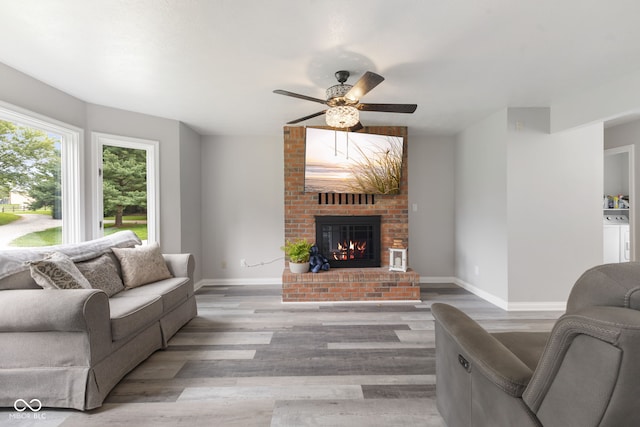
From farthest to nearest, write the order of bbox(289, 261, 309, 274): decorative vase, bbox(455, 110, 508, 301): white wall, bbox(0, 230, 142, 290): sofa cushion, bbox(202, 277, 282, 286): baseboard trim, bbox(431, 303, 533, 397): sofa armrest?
bbox(202, 277, 282, 286): baseboard trim → bbox(289, 261, 309, 274): decorative vase → bbox(455, 110, 508, 301): white wall → bbox(0, 230, 142, 290): sofa cushion → bbox(431, 303, 533, 397): sofa armrest

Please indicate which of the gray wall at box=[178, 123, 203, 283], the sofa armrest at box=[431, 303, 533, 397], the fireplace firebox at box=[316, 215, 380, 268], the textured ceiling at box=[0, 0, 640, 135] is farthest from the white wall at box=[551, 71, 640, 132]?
the gray wall at box=[178, 123, 203, 283]

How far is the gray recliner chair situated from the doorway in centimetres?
420

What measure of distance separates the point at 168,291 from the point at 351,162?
2694 millimetres

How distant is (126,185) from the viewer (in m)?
3.68

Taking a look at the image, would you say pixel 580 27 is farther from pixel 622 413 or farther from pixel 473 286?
pixel 473 286

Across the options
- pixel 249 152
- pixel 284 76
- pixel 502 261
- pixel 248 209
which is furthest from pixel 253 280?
pixel 502 261

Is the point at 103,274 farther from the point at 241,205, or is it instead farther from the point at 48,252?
the point at 241,205

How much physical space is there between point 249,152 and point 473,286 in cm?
391

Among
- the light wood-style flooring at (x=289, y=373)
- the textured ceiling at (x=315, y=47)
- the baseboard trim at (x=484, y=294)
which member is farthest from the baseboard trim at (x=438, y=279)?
the textured ceiling at (x=315, y=47)

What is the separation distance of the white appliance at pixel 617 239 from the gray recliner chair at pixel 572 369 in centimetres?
449

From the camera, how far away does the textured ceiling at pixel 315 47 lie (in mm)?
1742

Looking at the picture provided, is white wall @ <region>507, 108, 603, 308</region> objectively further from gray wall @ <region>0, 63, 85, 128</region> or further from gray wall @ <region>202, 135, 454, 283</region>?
gray wall @ <region>0, 63, 85, 128</region>

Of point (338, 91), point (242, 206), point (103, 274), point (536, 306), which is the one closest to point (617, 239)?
point (536, 306)

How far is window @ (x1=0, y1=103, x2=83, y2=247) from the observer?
262 cm
